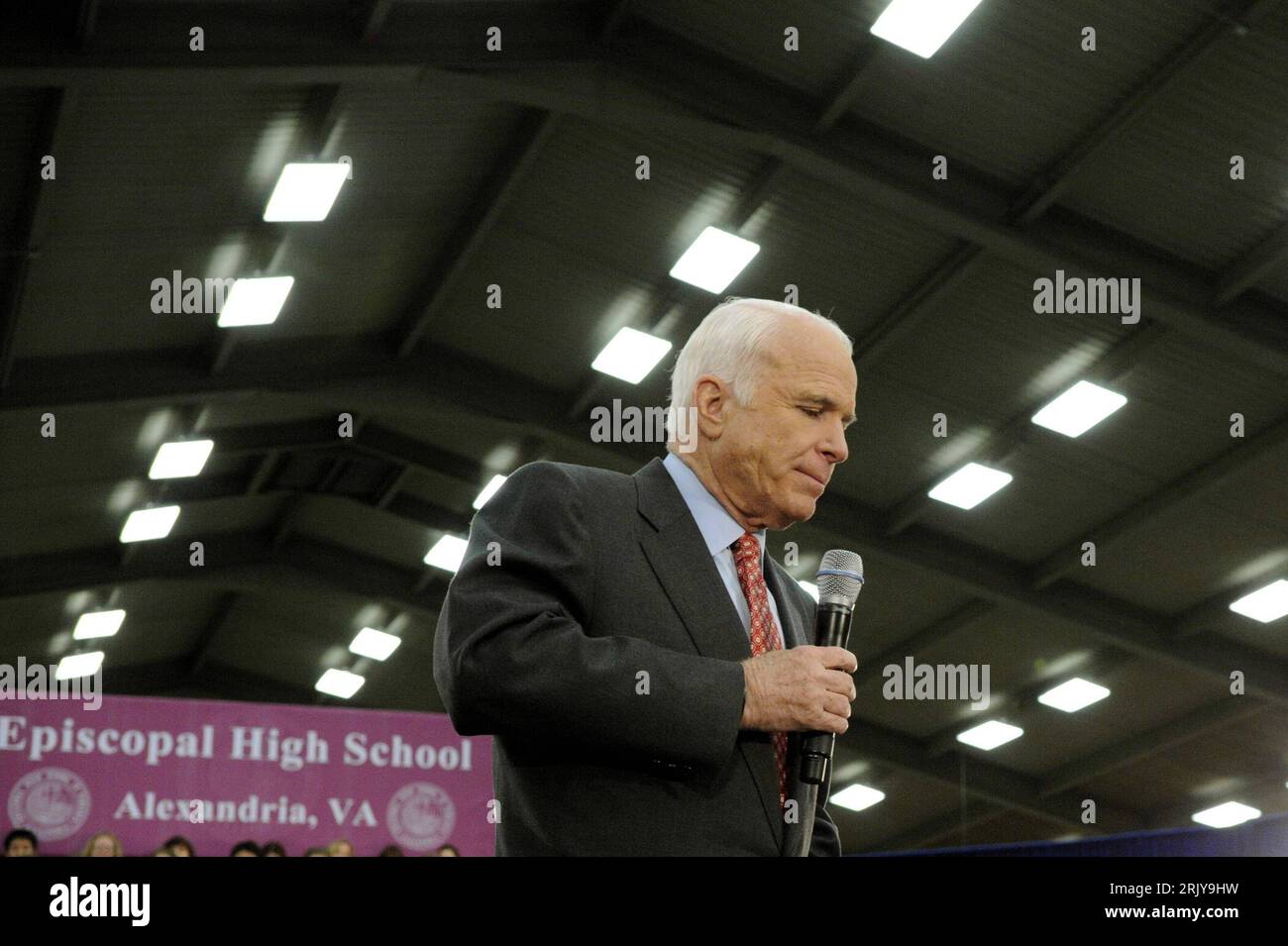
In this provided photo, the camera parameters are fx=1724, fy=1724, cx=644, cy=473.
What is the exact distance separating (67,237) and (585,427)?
249 inches

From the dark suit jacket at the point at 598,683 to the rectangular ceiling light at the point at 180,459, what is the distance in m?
16.8

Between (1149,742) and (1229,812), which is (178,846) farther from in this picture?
(1229,812)

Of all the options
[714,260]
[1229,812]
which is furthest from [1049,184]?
[1229,812]

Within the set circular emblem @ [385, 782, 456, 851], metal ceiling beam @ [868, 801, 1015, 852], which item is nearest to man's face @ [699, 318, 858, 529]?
circular emblem @ [385, 782, 456, 851]

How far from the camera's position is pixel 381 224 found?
15320mm

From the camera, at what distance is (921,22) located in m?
11.8

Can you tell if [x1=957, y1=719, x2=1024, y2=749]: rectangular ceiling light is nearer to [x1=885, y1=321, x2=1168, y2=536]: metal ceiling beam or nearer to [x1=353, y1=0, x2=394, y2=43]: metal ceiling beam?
[x1=885, y1=321, x2=1168, y2=536]: metal ceiling beam

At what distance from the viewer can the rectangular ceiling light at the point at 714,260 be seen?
1479 centimetres

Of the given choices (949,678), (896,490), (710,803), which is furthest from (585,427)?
(710,803)

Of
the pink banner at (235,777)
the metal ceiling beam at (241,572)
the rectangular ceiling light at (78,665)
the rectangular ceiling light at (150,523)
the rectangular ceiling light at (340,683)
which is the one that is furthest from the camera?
the rectangular ceiling light at (340,683)

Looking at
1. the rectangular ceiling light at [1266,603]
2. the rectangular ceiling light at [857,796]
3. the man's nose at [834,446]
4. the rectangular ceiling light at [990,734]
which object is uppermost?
the rectangular ceiling light at [1266,603]

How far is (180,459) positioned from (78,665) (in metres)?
8.59

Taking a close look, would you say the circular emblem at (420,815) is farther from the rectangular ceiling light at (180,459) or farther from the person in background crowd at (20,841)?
the rectangular ceiling light at (180,459)

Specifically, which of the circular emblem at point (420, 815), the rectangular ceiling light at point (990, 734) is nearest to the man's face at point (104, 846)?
the circular emblem at point (420, 815)
